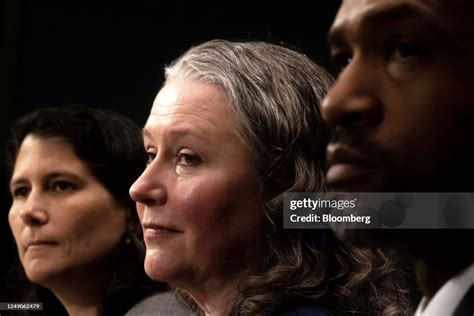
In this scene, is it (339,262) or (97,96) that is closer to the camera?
(339,262)

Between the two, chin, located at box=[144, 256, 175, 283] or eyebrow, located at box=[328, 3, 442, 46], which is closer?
eyebrow, located at box=[328, 3, 442, 46]

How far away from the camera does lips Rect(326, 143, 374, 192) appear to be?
0.97m

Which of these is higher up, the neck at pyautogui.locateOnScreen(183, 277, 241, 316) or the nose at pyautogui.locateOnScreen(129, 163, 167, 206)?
the nose at pyautogui.locateOnScreen(129, 163, 167, 206)

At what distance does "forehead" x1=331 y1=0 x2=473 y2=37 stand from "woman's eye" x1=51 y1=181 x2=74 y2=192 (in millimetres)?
1053

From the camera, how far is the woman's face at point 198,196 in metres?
1.38

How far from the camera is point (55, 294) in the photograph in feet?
6.56

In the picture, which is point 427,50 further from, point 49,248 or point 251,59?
point 49,248

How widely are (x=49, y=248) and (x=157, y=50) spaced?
1.49 feet

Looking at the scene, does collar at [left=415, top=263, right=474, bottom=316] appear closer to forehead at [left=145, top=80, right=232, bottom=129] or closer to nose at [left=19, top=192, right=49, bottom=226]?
forehead at [left=145, top=80, right=232, bottom=129]

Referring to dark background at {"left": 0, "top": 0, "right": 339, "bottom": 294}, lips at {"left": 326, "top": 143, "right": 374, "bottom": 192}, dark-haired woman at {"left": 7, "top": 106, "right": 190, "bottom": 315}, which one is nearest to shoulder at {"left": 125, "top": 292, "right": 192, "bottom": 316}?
dark-haired woman at {"left": 7, "top": 106, "right": 190, "bottom": 315}

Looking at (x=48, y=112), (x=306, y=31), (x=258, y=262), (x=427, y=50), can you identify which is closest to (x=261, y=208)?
(x=258, y=262)

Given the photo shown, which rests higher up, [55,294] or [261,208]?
[261,208]

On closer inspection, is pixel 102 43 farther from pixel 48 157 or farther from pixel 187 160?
pixel 187 160

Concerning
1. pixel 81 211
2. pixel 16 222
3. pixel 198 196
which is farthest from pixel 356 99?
pixel 16 222
